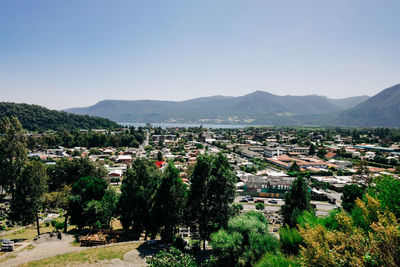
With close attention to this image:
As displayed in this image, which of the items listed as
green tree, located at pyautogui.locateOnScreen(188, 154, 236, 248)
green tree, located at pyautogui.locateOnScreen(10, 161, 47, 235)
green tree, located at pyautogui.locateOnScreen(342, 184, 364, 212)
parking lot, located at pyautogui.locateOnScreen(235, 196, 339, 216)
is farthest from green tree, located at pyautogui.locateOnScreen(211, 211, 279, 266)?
parking lot, located at pyautogui.locateOnScreen(235, 196, 339, 216)

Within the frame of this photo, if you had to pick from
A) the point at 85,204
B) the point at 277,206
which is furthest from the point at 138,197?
the point at 277,206

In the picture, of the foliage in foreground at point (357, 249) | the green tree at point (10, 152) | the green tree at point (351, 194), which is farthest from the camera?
the green tree at point (10, 152)

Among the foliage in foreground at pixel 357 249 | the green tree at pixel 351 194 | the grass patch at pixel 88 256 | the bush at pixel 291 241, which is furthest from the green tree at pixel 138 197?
the green tree at pixel 351 194

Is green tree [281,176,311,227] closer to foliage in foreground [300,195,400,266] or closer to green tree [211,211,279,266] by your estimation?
green tree [211,211,279,266]

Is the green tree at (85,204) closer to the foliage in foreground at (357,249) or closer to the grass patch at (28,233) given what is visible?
the grass patch at (28,233)

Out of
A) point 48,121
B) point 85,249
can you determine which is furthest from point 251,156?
point 48,121

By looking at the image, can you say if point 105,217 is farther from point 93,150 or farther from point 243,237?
point 93,150

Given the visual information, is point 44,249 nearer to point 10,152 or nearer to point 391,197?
point 391,197
